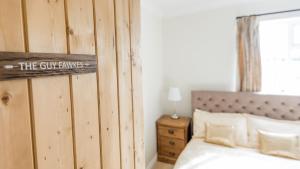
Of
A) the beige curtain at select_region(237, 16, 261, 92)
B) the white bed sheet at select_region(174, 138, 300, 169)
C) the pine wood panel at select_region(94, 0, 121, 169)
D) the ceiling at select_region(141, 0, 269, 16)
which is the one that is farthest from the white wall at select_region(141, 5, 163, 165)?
the pine wood panel at select_region(94, 0, 121, 169)

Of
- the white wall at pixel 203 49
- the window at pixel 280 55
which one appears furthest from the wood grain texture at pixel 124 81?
the window at pixel 280 55

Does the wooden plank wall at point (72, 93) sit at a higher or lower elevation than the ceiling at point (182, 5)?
lower

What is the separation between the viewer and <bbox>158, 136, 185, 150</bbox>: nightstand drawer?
2.88 metres

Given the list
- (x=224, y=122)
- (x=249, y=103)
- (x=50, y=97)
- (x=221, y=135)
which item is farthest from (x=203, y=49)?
(x=50, y=97)

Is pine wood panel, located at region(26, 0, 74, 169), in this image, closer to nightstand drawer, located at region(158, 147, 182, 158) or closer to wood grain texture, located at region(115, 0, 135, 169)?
wood grain texture, located at region(115, 0, 135, 169)

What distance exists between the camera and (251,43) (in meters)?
2.71

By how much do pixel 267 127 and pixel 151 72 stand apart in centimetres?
176

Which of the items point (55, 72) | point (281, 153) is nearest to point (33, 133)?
point (55, 72)

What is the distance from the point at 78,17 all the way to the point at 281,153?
8.06 ft

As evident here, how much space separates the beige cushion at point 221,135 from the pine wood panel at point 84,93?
6.54 ft

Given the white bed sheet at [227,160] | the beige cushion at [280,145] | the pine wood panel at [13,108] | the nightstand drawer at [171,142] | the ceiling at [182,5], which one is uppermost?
the ceiling at [182,5]

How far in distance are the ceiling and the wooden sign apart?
7.10 feet

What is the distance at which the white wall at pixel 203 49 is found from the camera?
2.84 meters

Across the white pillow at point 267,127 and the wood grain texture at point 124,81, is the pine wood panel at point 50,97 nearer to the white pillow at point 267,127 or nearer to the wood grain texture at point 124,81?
the wood grain texture at point 124,81
